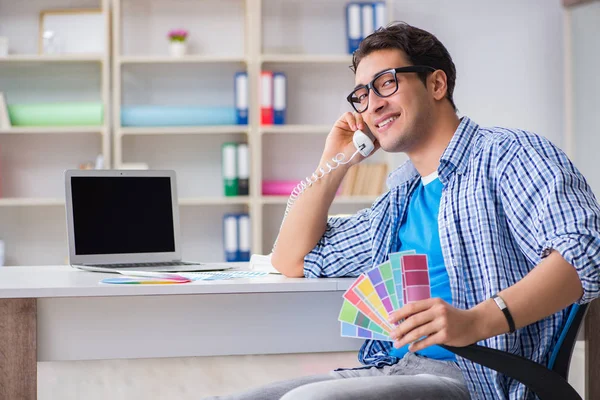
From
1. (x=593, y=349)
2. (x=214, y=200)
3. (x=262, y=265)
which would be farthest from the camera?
(x=214, y=200)

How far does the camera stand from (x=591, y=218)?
1.23m

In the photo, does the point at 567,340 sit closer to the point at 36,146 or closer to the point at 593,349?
the point at 593,349

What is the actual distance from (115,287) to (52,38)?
3.23m

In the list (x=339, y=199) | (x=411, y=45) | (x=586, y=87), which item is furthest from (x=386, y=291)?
(x=586, y=87)

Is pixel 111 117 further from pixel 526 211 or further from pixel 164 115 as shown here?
pixel 526 211

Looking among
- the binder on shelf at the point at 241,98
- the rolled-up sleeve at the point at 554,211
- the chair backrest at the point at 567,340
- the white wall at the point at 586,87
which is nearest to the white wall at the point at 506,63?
the white wall at the point at 586,87

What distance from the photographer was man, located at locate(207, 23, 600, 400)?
1217mm

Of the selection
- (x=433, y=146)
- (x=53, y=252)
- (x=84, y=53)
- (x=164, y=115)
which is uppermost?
(x=84, y=53)

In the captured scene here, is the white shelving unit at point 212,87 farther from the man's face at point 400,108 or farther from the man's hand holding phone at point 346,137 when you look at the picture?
the man's face at point 400,108

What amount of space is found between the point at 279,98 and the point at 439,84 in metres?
2.82

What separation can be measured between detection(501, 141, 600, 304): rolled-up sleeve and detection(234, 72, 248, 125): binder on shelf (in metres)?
3.08

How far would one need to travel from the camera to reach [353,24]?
4.44 m

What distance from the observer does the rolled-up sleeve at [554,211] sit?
121cm

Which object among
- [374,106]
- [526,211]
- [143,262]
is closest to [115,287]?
[143,262]
